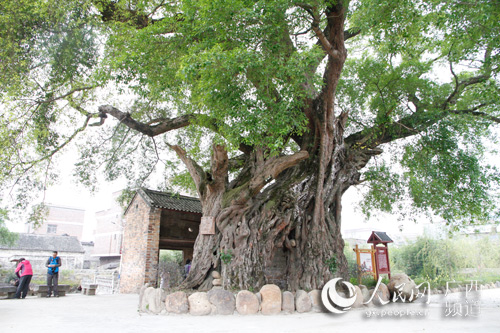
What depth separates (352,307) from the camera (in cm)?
752

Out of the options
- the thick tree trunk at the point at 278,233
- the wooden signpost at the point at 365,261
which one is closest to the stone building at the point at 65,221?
the wooden signpost at the point at 365,261

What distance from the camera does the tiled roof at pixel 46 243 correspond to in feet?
91.5

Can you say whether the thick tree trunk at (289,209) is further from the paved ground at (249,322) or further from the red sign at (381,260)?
the red sign at (381,260)

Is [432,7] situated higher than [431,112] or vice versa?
[432,7]

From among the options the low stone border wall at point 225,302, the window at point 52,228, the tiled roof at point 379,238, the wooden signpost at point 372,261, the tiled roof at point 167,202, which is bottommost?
the low stone border wall at point 225,302

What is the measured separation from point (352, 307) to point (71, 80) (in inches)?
349

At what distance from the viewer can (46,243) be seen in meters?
29.4

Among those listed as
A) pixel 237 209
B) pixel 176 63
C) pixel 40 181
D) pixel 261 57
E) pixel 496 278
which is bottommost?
pixel 496 278

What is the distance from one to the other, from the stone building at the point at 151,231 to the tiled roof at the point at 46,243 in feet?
62.9

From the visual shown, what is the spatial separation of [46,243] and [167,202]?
21910 millimetres

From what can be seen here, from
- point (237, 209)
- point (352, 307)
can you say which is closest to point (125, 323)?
point (237, 209)

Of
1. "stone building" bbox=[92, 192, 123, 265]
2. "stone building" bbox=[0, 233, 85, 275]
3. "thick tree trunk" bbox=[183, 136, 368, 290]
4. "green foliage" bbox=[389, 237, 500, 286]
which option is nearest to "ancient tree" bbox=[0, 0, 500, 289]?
"thick tree trunk" bbox=[183, 136, 368, 290]

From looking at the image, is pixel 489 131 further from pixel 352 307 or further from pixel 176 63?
pixel 176 63

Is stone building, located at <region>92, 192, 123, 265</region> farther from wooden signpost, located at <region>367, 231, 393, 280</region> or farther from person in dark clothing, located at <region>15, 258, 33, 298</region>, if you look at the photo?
wooden signpost, located at <region>367, 231, 393, 280</region>
